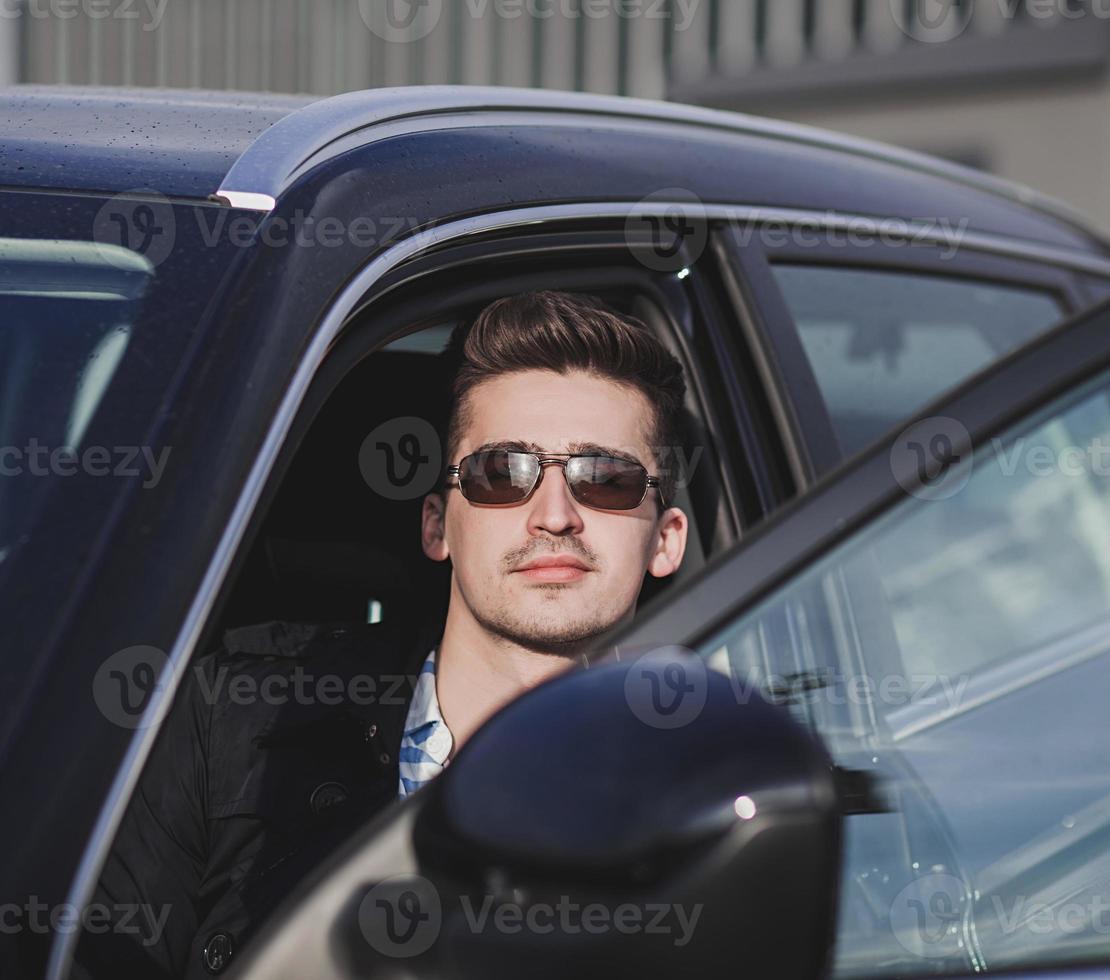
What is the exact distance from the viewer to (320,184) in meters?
1.60

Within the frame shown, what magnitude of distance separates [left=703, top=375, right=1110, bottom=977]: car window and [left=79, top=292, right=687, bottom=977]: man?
72cm

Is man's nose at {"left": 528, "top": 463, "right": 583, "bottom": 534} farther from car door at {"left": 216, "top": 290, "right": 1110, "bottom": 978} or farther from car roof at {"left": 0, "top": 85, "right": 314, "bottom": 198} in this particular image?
car door at {"left": 216, "top": 290, "right": 1110, "bottom": 978}

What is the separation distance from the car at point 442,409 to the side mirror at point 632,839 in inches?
0.4

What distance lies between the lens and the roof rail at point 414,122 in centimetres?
157

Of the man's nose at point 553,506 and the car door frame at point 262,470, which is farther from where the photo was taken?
the man's nose at point 553,506

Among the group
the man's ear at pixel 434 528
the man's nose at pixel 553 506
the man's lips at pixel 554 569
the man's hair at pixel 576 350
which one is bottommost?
the man's lips at pixel 554 569

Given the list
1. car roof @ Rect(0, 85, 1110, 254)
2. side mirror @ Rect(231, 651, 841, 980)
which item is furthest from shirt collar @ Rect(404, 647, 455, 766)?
side mirror @ Rect(231, 651, 841, 980)

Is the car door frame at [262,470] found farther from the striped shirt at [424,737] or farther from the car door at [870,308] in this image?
the striped shirt at [424,737]

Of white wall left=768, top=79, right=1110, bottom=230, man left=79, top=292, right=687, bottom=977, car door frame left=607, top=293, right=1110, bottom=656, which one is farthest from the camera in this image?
white wall left=768, top=79, right=1110, bottom=230

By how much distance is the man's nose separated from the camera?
202 centimetres

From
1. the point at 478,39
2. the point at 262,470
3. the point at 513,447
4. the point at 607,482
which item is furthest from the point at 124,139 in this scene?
the point at 478,39

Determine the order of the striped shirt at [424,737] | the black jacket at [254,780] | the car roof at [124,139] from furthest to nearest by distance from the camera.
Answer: the striped shirt at [424,737]
the black jacket at [254,780]
the car roof at [124,139]

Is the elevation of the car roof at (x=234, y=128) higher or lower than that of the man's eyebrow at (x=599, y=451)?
higher

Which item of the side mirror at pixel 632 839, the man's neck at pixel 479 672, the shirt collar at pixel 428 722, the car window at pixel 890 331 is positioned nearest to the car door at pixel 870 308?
the car window at pixel 890 331
